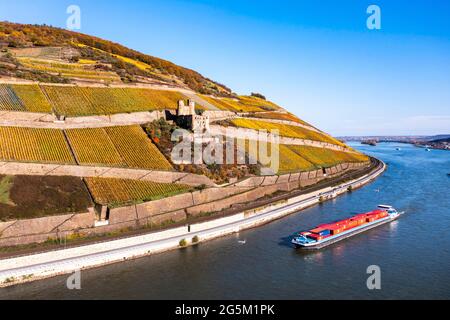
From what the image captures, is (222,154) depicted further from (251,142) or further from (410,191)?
(410,191)

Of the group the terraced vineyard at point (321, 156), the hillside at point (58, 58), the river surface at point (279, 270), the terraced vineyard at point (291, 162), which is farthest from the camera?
the terraced vineyard at point (321, 156)

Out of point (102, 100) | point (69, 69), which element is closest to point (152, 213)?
point (102, 100)

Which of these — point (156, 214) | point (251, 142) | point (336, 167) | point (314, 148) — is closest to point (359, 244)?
point (156, 214)

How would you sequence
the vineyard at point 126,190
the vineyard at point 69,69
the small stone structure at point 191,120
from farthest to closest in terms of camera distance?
the vineyard at point 69,69 → the small stone structure at point 191,120 → the vineyard at point 126,190

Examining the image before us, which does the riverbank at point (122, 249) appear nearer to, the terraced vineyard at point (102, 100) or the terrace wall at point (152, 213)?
the terrace wall at point (152, 213)

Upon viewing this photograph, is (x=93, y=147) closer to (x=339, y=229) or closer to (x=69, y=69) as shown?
(x=69, y=69)

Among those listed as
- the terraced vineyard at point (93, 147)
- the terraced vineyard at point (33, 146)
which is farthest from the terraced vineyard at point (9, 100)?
the terraced vineyard at point (93, 147)
